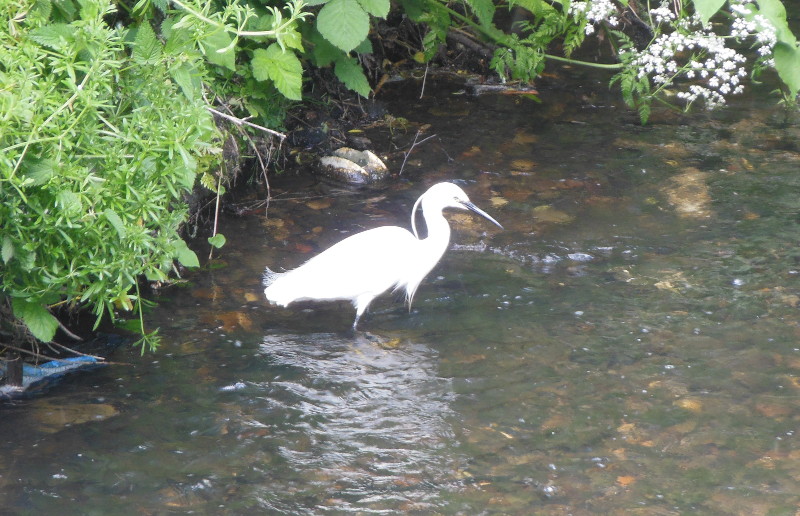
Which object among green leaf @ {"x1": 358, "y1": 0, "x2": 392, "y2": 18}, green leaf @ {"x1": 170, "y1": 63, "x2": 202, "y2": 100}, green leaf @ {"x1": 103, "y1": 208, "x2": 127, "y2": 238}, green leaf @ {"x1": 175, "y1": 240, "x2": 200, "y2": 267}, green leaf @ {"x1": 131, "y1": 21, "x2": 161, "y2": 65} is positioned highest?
green leaf @ {"x1": 358, "y1": 0, "x2": 392, "y2": 18}

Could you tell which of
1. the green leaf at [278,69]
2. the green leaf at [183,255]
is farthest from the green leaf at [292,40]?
the green leaf at [183,255]

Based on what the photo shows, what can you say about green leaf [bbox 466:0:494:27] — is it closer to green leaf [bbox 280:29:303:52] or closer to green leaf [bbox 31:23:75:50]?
green leaf [bbox 280:29:303:52]

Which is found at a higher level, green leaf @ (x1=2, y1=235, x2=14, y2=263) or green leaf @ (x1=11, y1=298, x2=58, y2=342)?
green leaf @ (x1=2, y1=235, x2=14, y2=263)

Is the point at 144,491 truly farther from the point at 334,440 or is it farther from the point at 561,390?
the point at 561,390

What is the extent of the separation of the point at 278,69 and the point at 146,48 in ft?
5.78

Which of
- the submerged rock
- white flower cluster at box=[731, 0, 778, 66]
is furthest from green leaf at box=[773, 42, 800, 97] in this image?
the submerged rock

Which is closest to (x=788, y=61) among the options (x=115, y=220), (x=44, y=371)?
(x=115, y=220)

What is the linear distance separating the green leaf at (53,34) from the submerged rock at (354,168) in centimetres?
326

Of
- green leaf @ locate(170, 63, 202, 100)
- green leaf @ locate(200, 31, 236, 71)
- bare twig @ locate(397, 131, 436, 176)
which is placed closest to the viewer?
green leaf @ locate(170, 63, 202, 100)

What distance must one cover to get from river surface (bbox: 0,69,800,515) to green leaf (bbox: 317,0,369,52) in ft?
4.33

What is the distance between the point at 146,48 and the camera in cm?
301

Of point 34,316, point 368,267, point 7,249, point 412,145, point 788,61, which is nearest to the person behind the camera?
point 7,249

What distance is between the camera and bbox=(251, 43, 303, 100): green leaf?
4699mm

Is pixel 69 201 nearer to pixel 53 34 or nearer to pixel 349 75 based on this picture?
pixel 53 34
